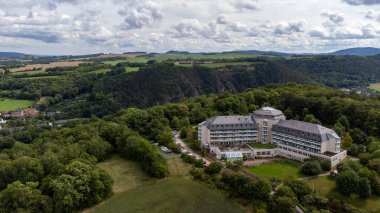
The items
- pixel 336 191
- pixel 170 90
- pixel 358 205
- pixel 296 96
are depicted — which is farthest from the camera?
pixel 170 90

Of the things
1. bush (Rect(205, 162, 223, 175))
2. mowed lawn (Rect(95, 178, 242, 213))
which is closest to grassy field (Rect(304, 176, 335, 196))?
mowed lawn (Rect(95, 178, 242, 213))

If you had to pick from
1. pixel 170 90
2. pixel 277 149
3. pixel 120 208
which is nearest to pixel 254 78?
pixel 170 90

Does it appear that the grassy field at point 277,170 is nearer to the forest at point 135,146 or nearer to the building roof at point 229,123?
the forest at point 135,146

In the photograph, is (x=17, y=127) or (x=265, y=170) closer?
(x=265, y=170)

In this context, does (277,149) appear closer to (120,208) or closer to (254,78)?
(120,208)

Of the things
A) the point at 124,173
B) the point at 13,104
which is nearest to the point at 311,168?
the point at 124,173
